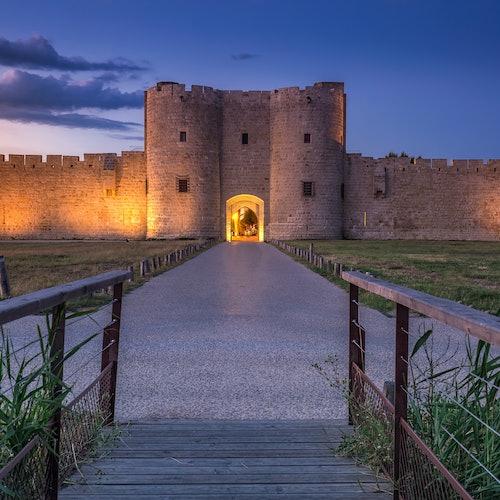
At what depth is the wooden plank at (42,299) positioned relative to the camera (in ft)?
7.04

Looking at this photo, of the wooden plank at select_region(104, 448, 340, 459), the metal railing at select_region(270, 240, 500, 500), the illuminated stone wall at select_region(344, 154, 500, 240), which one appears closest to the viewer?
the metal railing at select_region(270, 240, 500, 500)

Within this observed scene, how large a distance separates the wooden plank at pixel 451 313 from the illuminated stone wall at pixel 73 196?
3831cm

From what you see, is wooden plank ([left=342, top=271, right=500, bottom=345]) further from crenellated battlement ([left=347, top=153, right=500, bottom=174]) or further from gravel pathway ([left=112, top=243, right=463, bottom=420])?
crenellated battlement ([left=347, top=153, right=500, bottom=174])

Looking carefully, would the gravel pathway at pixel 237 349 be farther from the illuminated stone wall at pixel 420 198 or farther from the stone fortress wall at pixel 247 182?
the illuminated stone wall at pixel 420 198

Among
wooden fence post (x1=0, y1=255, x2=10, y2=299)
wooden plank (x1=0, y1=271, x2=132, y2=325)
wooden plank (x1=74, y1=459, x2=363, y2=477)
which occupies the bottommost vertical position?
wooden plank (x1=74, y1=459, x2=363, y2=477)

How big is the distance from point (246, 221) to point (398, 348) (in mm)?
59764

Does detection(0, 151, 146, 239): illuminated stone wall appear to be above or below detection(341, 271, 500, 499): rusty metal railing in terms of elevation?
above

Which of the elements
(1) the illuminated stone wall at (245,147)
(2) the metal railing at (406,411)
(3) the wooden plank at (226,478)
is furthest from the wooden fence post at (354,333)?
(1) the illuminated stone wall at (245,147)

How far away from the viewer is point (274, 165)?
3912 cm

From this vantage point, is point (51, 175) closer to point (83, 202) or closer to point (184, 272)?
point (83, 202)

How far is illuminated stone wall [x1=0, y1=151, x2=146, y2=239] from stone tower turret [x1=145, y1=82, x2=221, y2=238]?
2.29 m

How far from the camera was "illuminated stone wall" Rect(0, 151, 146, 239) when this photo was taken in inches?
1593

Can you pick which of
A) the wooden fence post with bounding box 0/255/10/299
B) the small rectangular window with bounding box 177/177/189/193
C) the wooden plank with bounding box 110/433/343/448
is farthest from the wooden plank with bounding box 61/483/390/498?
the small rectangular window with bounding box 177/177/189/193

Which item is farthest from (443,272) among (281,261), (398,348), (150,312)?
(398,348)
